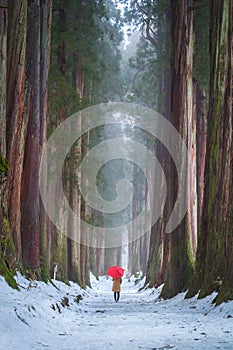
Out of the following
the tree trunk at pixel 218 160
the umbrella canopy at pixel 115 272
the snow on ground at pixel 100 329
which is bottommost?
the umbrella canopy at pixel 115 272

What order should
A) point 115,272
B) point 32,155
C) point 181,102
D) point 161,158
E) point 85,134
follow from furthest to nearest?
point 85,134
point 161,158
point 115,272
point 181,102
point 32,155

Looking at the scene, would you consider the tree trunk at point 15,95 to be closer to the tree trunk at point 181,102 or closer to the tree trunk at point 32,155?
the tree trunk at point 32,155

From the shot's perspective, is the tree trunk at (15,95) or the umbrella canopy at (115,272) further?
the umbrella canopy at (115,272)

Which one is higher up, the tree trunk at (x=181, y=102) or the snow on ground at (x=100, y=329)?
the tree trunk at (x=181, y=102)

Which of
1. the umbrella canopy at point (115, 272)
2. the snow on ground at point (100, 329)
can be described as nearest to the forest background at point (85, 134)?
the snow on ground at point (100, 329)

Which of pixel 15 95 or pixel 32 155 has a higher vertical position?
pixel 15 95

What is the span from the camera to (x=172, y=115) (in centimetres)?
1477

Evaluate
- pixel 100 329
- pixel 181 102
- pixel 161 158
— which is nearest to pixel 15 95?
pixel 100 329

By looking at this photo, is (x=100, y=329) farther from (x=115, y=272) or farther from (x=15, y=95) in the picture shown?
(x=115, y=272)

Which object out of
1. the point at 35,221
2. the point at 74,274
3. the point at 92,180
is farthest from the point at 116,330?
the point at 92,180

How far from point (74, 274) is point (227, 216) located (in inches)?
428

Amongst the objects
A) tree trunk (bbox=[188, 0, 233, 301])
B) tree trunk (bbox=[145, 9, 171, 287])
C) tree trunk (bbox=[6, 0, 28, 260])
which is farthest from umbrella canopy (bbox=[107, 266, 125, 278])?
tree trunk (bbox=[145, 9, 171, 287])

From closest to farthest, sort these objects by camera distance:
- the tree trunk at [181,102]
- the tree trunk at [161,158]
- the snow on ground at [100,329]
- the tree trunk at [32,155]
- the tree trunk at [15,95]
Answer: the snow on ground at [100,329]
the tree trunk at [15,95]
the tree trunk at [32,155]
the tree trunk at [181,102]
the tree trunk at [161,158]

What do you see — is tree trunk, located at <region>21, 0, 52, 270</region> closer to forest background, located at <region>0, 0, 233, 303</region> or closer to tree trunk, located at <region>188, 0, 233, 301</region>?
forest background, located at <region>0, 0, 233, 303</region>
